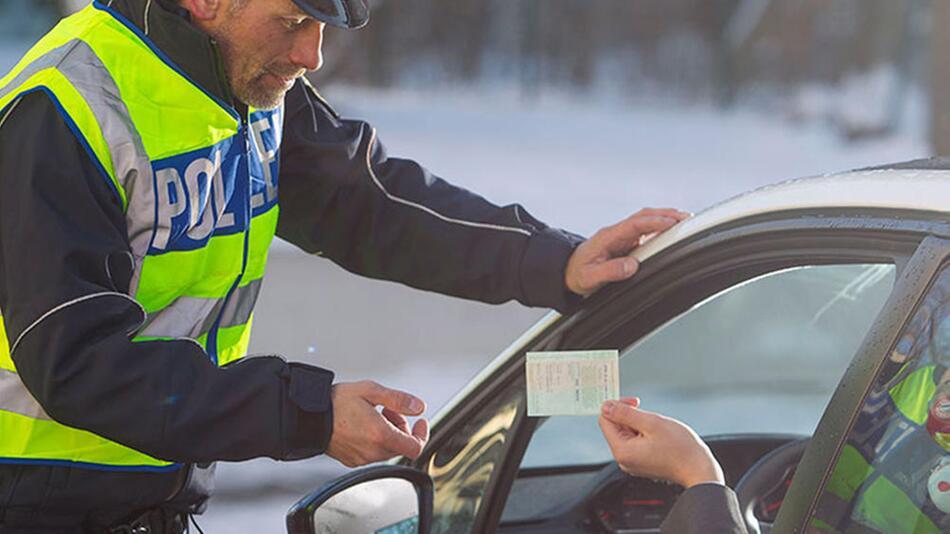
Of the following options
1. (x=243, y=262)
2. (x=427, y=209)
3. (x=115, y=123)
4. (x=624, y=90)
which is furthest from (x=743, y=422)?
(x=624, y=90)

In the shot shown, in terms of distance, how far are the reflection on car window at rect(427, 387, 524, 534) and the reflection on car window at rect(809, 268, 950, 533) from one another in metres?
0.81

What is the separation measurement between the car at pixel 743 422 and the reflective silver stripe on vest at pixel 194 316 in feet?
1.28

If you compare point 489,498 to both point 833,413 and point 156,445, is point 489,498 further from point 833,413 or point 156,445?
point 833,413

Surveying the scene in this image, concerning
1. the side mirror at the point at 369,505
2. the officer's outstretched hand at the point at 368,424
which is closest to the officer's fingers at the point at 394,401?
the officer's outstretched hand at the point at 368,424

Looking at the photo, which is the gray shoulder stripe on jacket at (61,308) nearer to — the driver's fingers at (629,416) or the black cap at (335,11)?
the black cap at (335,11)

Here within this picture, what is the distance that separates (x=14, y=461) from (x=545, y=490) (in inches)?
42.7

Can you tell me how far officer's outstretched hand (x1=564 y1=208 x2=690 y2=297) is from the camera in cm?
249

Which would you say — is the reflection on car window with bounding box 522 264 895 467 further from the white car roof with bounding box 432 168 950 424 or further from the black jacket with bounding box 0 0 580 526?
the black jacket with bounding box 0 0 580 526

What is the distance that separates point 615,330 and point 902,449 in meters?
0.74

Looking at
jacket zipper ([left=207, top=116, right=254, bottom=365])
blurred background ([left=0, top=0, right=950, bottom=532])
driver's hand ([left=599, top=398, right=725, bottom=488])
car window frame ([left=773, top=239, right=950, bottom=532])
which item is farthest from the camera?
blurred background ([left=0, top=0, right=950, bottom=532])

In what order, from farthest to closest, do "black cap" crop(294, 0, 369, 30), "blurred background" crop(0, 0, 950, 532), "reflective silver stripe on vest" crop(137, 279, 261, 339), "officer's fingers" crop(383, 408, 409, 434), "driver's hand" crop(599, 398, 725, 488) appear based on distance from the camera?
"blurred background" crop(0, 0, 950, 532) → "reflective silver stripe on vest" crop(137, 279, 261, 339) → "black cap" crop(294, 0, 369, 30) → "officer's fingers" crop(383, 408, 409, 434) → "driver's hand" crop(599, 398, 725, 488)

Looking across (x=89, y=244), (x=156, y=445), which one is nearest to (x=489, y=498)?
(x=156, y=445)

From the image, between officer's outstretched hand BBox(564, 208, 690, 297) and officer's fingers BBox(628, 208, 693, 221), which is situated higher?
officer's fingers BBox(628, 208, 693, 221)

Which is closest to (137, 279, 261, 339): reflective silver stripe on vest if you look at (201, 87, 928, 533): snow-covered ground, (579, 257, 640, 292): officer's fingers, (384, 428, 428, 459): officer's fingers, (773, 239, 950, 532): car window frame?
(384, 428, 428, 459): officer's fingers
